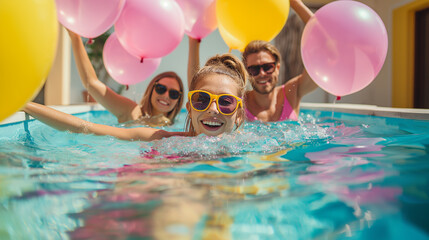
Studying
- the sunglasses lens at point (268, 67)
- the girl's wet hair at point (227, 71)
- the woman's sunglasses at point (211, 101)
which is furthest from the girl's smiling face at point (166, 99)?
the woman's sunglasses at point (211, 101)

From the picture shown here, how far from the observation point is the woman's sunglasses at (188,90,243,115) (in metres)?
2.21

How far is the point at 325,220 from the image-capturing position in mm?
1063

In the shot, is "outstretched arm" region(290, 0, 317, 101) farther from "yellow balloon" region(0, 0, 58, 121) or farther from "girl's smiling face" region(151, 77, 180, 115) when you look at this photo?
"yellow balloon" region(0, 0, 58, 121)

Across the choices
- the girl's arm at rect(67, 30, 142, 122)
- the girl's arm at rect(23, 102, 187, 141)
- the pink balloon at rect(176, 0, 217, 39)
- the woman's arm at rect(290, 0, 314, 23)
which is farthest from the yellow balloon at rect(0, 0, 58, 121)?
the woman's arm at rect(290, 0, 314, 23)

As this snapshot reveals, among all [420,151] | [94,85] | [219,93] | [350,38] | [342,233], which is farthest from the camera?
[94,85]

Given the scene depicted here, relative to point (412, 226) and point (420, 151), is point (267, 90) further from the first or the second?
point (412, 226)

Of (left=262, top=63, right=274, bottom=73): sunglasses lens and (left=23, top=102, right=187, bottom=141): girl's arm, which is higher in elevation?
(left=262, top=63, right=274, bottom=73): sunglasses lens

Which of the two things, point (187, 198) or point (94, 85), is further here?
point (94, 85)

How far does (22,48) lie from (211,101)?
118cm

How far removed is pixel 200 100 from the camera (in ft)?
7.35

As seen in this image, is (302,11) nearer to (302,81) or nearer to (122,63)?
(302,81)

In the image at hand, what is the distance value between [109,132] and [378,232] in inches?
69.0

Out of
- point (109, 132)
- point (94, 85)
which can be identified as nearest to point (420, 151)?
point (109, 132)

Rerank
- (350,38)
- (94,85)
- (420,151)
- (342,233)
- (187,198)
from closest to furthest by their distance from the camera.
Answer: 1. (342,233)
2. (187,198)
3. (420,151)
4. (350,38)
5. (94,85)
